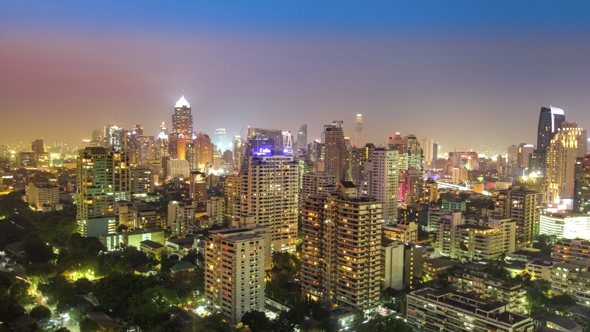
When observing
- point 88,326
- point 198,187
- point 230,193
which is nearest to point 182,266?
point 88,326

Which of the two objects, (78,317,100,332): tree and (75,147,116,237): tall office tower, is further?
(75,147,116,237): tall office tower

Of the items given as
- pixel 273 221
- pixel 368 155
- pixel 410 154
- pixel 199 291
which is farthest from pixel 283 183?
pixel 410 154

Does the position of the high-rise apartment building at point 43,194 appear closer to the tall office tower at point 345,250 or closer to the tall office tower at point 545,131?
the tall office tower at point 345,250

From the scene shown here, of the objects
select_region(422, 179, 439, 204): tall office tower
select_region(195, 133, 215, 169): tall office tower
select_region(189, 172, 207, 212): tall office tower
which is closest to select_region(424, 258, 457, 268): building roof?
select_region(422, 179, 439, 204): tall office tower

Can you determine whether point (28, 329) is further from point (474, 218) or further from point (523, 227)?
point (523, 227)

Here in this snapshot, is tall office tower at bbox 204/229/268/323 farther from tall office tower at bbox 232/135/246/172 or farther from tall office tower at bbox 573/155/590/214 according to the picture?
tall office tower at bbox 232/135/246/172

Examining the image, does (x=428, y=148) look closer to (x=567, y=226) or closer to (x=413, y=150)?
(x=413, y=150)
